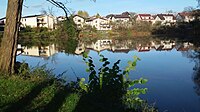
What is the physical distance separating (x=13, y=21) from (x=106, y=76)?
10.5 feet

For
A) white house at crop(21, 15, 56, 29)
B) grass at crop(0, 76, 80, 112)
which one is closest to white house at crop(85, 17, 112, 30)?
white house at crop(21, 15, 56, 29)

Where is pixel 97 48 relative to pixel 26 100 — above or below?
above

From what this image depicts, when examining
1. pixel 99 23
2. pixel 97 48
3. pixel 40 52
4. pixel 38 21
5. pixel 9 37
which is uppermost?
pixel 99 23

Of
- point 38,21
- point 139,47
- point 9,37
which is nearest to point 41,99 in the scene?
point 9,37

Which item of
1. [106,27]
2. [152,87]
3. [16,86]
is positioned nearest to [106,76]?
[16,86]

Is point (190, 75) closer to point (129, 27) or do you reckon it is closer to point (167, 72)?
point (167, 72)

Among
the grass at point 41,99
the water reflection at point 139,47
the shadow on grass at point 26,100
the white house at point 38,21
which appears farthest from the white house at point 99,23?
the shadow on grass at point 26,100

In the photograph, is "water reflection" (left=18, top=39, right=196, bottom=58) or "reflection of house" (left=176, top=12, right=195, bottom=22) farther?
"reflection of house" (left=176, top=12, right=195, bottom=22)

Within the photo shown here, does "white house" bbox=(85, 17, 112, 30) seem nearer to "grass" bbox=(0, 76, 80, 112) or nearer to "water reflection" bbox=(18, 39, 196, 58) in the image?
"water reflection" bbox=(18, 39, 196, 58)

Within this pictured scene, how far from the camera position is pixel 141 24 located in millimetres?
72250

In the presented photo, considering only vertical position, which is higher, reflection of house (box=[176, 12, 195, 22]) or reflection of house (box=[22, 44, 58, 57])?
reflection of house (box=[176, 12, 195, 22])

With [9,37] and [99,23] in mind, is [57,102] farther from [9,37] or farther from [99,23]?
[99,23]

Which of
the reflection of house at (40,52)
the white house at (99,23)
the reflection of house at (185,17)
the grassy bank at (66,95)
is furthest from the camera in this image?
the white house at (99,23)

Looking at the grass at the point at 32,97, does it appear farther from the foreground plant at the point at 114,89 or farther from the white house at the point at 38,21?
the white house at the point at 38,21
